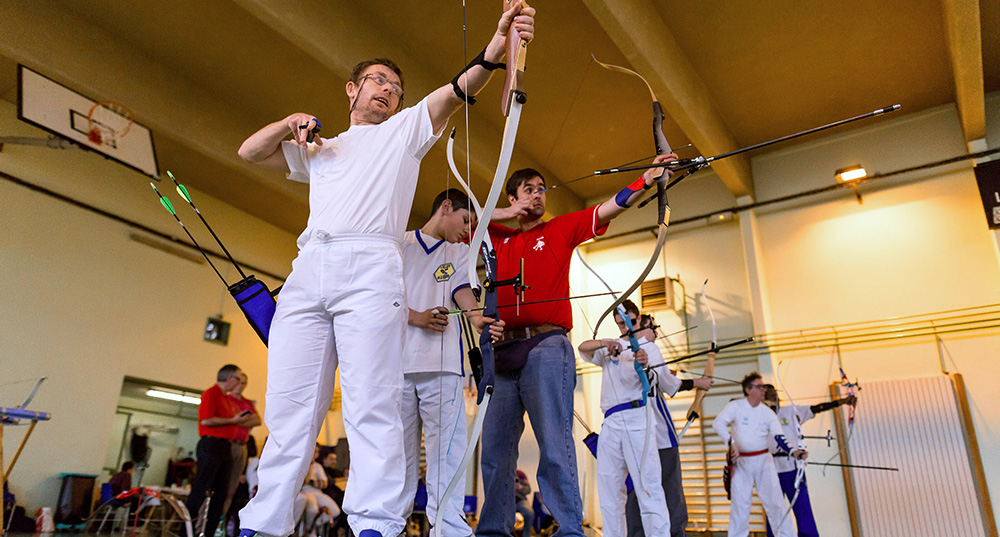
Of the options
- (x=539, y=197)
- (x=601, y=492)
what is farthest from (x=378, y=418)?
(x=601, y=492)

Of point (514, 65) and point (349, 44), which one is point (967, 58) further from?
point (514, 65)

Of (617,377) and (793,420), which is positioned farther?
(793,420)

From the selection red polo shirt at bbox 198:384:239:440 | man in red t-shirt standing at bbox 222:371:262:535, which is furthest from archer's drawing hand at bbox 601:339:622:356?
red polo shirt at bbox 198:384:239:440

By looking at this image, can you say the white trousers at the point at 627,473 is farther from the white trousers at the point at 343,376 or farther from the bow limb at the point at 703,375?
the white trousers at the point at 343,376

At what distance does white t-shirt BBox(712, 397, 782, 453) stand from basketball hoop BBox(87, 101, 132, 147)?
6.31m

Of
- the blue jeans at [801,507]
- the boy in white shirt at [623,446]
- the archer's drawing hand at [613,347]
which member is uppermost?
the archer's drawing hand at [613,347]

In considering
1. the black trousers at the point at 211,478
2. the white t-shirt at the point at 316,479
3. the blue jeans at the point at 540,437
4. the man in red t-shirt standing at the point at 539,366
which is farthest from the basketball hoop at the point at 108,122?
the blue jeans at the point at 540,437

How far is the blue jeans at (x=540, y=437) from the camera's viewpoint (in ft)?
7.45

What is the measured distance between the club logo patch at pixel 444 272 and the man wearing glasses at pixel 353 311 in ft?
2.79

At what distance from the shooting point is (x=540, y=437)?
2361 mm

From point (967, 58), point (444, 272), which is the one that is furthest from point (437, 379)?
point (967, 58)

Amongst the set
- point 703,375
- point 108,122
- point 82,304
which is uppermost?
point 108,122

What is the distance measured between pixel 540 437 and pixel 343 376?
0.99 metres

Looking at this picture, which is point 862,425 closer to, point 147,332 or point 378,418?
point 378,418
